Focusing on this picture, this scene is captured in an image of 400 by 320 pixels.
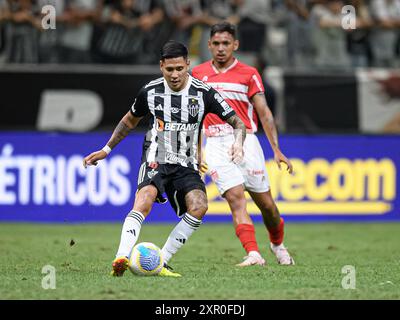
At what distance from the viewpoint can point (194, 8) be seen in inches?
704

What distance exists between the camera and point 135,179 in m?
16.8

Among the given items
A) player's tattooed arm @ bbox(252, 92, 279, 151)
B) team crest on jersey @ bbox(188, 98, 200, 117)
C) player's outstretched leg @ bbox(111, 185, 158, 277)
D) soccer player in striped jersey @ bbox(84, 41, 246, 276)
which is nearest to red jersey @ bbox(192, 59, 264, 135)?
player's tattooed arm @ bbox(252, 92, 279, 151)

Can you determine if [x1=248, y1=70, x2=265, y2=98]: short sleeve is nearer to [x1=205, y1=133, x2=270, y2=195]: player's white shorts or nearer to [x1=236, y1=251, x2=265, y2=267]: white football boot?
[x1=205, y1=133, x2=270, y2=195]: player's white shorts

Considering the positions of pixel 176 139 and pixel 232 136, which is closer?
pixel 176 139

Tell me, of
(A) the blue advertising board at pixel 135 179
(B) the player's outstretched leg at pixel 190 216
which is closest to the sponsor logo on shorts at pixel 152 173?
(B) the player's outstretched leg at pixel 190 216

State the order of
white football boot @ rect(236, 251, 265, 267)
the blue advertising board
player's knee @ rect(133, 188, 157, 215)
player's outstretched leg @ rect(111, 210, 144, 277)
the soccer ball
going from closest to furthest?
player's outstretched leg @ rect(111, 210, 144, 277) < the soccer ball < player's knee @ rect(133, 188, 157, 215) < white football boot @ rect(236, 251, 265, 267) < the blue advertising board

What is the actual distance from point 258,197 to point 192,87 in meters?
1.90

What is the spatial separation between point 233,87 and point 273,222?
1523 millimetres

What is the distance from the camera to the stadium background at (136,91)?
16.5 meters

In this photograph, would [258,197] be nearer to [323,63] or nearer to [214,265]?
[214,265]

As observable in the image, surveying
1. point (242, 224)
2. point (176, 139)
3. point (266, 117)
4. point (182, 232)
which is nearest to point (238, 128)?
point (176, 139)

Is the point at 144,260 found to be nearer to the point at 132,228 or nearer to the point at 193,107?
the point at 132,228

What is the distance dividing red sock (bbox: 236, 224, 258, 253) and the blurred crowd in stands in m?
6.84

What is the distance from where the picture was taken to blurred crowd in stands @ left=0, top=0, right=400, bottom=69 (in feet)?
56.5
